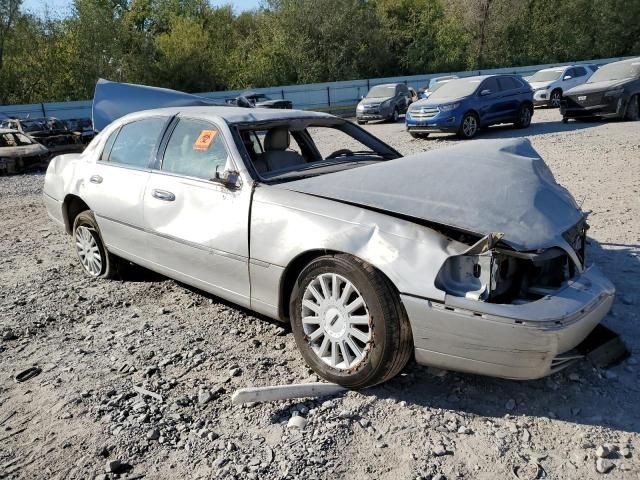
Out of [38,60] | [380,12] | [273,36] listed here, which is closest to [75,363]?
[38,60]

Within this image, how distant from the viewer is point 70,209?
5.30m

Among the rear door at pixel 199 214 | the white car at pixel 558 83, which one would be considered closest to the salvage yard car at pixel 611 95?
the white car at pixel 558 83

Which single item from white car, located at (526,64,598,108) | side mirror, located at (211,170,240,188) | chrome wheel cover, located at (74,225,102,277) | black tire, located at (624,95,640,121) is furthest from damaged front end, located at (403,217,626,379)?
white car, located at (526,64,598,108)

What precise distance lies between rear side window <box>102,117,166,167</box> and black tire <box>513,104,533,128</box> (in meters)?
13.2

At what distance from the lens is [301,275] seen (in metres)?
3.20

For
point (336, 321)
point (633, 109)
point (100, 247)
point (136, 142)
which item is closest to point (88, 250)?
point (100, 247)

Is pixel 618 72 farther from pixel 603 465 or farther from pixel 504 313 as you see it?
pixel 603 465

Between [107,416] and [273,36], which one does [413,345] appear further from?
[273,36]

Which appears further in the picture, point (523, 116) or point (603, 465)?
point (523, 116)

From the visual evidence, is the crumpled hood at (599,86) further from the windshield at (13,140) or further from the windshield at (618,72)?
the windshield at (13,140)

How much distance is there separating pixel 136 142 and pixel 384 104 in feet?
59.0

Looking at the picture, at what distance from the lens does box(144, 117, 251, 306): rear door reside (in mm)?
3551

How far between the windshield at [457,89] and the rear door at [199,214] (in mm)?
11887

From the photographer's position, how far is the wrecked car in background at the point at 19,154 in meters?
13.0
